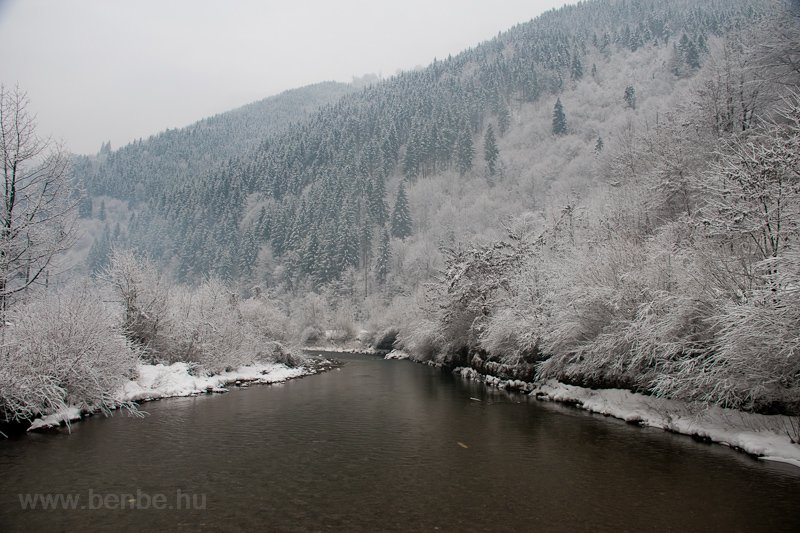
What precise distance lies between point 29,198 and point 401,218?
323 feet

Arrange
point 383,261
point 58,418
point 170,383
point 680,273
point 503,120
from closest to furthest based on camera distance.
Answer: point 58,418
point 680,273
point 170,383
point 383,261
point 503,120

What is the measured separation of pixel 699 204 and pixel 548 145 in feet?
321

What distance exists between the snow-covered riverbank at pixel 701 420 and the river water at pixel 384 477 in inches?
28.1

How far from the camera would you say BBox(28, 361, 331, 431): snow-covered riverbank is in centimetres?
1802

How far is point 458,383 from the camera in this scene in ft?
116

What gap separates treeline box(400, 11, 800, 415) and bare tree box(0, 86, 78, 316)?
24.3 meters

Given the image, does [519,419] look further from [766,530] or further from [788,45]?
[788,45]

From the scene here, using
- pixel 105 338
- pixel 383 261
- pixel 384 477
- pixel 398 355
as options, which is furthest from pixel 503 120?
pixel 384 477

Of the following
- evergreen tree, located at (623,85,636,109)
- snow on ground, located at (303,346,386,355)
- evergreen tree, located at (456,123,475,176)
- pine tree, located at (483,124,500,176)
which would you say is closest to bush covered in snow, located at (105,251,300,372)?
snow on ground, located at (303,346,386,355)

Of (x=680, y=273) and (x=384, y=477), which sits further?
(x=680, y=273)

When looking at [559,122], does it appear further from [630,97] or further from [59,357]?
[59,357]

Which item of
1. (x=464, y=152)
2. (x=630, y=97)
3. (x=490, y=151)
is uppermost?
(x=630, y=97)

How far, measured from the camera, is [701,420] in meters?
17.0

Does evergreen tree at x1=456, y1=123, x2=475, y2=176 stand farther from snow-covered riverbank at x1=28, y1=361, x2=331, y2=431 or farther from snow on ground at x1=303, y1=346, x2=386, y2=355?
snow-covered riverbank at x1=28, y1=361, x2=331, y2=431
